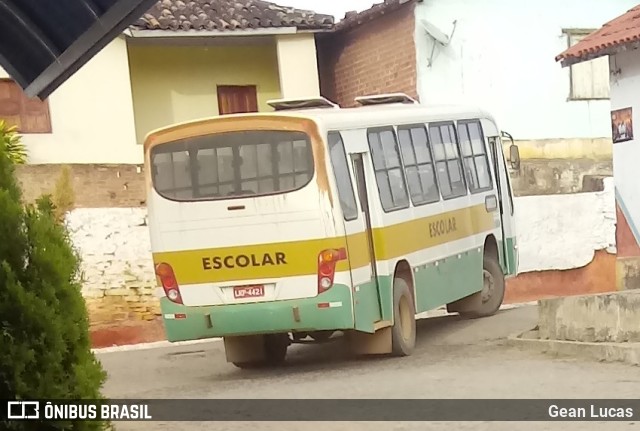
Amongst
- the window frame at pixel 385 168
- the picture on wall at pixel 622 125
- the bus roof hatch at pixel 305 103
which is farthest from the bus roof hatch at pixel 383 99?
the picture on wall at pixel 622 125

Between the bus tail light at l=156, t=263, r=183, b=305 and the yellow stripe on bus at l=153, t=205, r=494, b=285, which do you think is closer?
the yellow stripe on bus at l=153, t=205, r=494, b=285

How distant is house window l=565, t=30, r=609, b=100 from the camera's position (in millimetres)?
19719

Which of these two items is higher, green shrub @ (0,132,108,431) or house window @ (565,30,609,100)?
house window @ (565,30,609,100)

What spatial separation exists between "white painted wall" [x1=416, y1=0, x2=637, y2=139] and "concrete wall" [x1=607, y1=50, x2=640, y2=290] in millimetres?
2056

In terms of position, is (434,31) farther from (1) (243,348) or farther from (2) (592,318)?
(2) (592,318)

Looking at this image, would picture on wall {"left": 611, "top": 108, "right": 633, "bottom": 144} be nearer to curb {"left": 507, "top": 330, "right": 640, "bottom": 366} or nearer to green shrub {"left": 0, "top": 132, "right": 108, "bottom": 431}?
curb {"left": 507, "top": 330, "right": 640, "bottom": 366}

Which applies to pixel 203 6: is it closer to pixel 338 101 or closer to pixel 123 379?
pixel 338 101

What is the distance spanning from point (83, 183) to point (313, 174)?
5.47m

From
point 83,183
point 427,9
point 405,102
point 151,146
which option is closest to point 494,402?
point 151,146

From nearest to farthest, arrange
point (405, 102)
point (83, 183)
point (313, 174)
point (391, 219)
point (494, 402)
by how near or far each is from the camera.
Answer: point (494, 402) → point (313, 174) → point (391, 219) → point (405, 102) → point (83, 183)

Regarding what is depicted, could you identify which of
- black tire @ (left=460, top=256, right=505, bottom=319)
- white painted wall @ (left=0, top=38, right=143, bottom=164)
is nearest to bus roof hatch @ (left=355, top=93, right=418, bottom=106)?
black tire @ (left=460, top=256, right=505, bottom=319)

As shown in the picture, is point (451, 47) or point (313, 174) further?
point (451, 47)

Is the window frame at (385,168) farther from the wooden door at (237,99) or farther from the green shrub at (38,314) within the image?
the wooden door at (237,99)

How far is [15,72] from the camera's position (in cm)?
563
